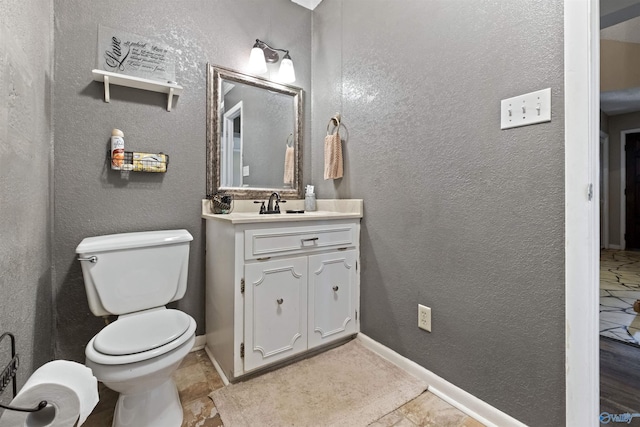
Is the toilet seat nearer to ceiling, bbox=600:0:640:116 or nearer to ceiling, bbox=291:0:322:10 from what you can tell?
ceiling, bbox=291:0:322:10

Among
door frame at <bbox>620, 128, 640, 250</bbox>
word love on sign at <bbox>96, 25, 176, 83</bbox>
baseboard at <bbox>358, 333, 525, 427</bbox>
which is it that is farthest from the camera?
door frame at <bbox>620, 128, 640, 250</bbox>

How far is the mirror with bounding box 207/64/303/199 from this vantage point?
1807mm

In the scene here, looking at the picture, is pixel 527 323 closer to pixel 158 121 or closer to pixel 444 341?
pixel 444 341

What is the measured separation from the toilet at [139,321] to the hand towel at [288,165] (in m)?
0.87

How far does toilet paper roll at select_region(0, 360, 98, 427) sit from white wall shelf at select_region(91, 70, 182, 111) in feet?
4.54

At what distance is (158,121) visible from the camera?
5.40ft

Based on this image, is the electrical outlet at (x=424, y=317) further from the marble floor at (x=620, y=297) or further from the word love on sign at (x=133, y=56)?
the word love on sign at (x=133, y=56)

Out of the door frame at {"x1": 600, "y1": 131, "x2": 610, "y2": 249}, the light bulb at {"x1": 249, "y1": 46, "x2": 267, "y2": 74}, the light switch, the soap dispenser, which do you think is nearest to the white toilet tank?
the soap dispenser

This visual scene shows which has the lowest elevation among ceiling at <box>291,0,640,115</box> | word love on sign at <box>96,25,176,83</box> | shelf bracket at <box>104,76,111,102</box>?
shelf bracket at <box>104,76,111,102</box>

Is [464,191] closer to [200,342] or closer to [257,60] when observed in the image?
[257,60]

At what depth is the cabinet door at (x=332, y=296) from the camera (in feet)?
5.25

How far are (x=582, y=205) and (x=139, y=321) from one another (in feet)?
5.78

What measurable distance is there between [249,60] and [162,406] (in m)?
2.01

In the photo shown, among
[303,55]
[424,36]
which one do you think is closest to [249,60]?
[303,55]
